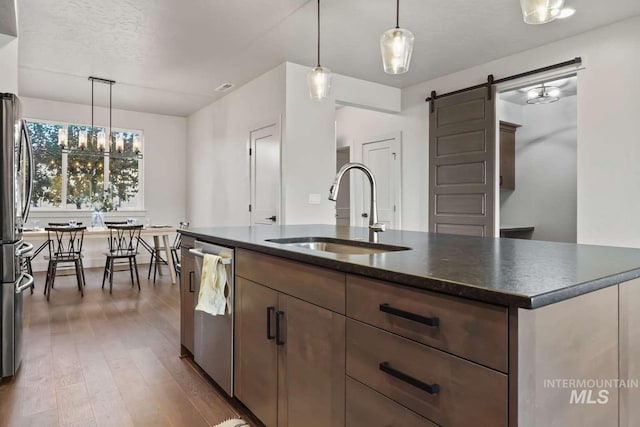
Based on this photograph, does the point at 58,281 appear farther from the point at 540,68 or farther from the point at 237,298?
the point at 540,68

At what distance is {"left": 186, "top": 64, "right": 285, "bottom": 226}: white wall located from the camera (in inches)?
186

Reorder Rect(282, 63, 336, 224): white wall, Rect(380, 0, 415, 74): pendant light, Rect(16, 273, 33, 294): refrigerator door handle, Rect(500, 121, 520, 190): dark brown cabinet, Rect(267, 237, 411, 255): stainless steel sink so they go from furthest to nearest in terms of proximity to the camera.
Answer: Rect(500, 121, 520, 190): dark brown cabinet < Rect(282, 63, 336, 224): white wall < Rect(16, 273, 33, 294): refrigerator door handle < Rect(380, 0, 415, 74): pendant light < Rect(267, 237, 411, 255): stainless steel sink

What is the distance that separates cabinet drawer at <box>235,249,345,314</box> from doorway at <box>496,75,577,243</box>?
13.3 ft

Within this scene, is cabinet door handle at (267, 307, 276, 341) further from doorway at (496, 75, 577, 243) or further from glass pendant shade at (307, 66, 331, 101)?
doorway at (496, 75, 577, 243)

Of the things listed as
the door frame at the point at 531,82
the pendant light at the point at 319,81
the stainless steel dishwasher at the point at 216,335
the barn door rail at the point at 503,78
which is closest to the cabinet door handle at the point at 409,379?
the stainless steel dishwasher at the point at 216,335

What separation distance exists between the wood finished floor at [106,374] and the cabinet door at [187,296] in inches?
6.4

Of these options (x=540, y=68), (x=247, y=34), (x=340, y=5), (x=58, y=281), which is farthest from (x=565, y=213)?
(x=58, y=281)

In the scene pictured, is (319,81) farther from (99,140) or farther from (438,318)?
(99,140)

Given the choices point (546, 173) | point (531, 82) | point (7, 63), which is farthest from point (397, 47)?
point (546, 173)

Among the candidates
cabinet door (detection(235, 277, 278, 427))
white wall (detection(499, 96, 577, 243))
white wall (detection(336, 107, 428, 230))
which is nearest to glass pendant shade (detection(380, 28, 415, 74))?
cabinet door (detection(235, 277, 278, 427))

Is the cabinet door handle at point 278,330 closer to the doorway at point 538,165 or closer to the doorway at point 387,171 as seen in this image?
the doorway at point 387,171

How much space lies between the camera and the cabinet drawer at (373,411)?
105 cm

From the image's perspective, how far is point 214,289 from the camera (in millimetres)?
2068

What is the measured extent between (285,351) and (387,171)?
172 inches
